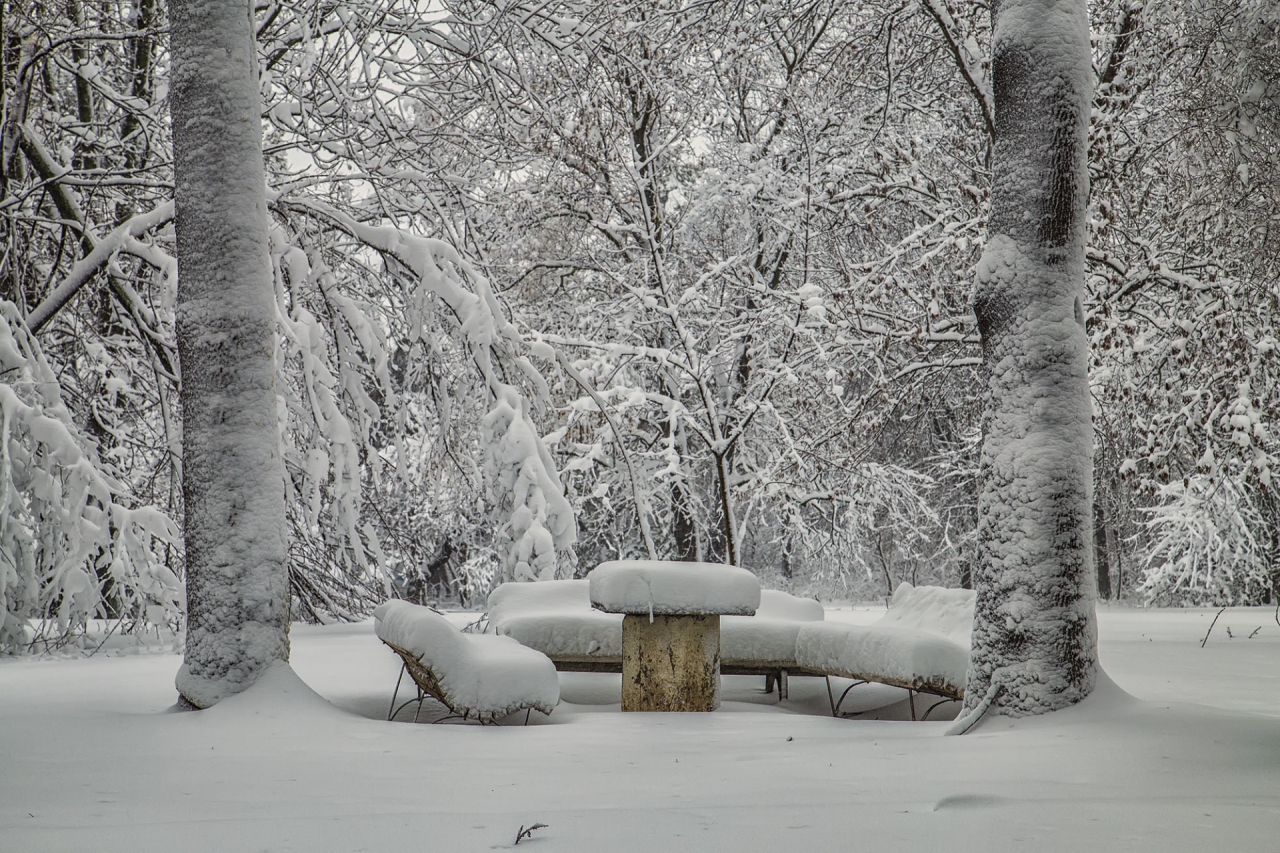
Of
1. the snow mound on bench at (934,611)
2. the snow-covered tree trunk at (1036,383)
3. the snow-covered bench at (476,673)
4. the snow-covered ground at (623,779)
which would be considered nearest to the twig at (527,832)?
the snow-covered ground at (623,779)

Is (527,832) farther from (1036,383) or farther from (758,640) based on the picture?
(758,640)

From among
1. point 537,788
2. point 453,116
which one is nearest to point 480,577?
point 453,116

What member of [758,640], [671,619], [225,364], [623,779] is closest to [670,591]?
[671,619]

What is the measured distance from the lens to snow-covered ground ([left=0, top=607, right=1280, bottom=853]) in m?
2.40

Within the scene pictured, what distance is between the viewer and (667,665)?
5324mm

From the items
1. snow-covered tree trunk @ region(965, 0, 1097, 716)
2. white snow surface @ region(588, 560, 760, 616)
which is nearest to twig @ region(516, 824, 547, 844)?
snow-covered tree trunk @ region(965, 0, 1097, 716)

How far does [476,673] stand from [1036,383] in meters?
2.48

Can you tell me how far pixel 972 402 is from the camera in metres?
11.7

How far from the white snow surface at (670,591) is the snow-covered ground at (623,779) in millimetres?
514

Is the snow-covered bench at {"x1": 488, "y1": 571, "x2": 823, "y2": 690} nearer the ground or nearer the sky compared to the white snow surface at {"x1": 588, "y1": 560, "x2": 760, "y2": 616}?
nearer the ground

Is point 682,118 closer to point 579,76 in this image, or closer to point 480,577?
point 579,76

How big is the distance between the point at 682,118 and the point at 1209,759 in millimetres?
10297

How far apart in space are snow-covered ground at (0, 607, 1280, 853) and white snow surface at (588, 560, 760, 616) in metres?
0.51

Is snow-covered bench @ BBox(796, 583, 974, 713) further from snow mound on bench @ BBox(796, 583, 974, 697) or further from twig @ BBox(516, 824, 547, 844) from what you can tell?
twig @ BBox(516, 824, 547, 844)
